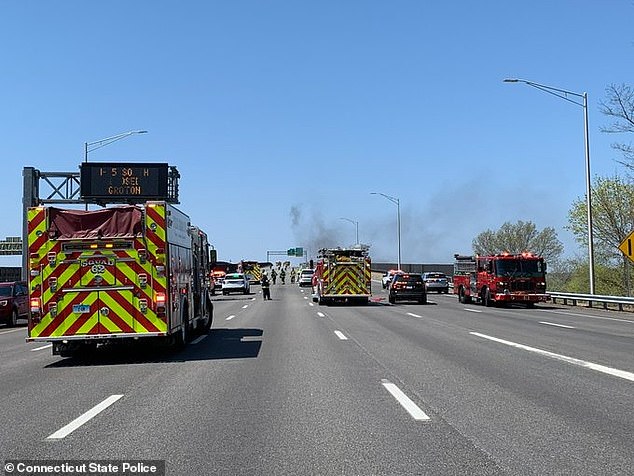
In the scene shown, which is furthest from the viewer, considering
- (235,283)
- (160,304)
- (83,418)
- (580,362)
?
(235,283)

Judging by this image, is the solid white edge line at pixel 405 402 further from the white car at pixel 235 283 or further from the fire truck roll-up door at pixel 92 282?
the white car at pixel 235 283

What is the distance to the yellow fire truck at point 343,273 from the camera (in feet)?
124

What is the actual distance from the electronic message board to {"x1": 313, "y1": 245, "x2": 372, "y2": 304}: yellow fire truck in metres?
9.53

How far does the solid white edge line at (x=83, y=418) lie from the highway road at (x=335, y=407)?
0.09 feet

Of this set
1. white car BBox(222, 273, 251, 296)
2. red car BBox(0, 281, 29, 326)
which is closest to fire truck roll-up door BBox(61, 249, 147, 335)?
red car BBox(0, 281, 29, 326)

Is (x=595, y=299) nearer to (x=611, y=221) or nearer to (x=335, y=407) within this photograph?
(x=611, y=221)

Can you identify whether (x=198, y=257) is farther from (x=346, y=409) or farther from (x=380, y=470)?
(x=380, y=470)

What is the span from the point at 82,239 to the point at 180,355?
3.15m

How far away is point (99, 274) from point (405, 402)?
737cm

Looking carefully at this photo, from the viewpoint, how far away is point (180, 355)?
1531cm

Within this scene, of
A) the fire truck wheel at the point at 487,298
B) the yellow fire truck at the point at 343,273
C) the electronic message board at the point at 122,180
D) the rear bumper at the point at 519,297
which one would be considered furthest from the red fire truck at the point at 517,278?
the electronic message board at the point at 122,180

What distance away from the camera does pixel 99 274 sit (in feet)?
46.5

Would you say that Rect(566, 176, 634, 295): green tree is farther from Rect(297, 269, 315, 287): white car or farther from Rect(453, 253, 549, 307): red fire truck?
Rect(297, 269, 315, 287): white car

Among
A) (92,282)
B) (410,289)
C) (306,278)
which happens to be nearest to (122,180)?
(410,289)
